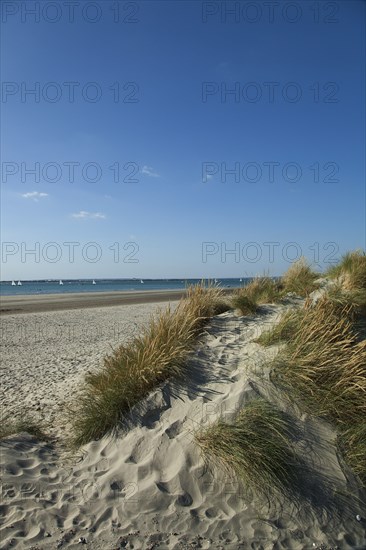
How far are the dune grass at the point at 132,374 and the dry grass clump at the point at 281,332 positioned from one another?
1.21m

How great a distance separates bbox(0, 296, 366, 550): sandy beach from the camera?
12.1 ft

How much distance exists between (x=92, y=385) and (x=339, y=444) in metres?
3.40

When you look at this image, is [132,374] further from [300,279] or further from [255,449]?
[300,279]

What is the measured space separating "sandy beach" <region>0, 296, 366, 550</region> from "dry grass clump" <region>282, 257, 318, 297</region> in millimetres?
5800

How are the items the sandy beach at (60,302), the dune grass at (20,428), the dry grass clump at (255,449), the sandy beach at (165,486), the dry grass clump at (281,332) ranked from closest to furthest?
the sandy beach at (165,486), the dry grass clump at (255,449), the dune grass at (20,428), the dry grass clump at (281,332), the sandy beach at (60,302)

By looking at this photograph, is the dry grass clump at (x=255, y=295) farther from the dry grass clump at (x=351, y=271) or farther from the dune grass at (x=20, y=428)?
the dune grass at (x=20, y=428)

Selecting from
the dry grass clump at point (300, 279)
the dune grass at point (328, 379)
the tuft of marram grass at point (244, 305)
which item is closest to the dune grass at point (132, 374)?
the dune grass at point (328, 379)

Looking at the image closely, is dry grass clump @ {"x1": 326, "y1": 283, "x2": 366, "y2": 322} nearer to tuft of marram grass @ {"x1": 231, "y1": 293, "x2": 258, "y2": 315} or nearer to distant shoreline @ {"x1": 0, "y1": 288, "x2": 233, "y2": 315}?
tuft of marram grass @ {"x1": 231, "y1": 293, "x2": 258, "y2": 315}

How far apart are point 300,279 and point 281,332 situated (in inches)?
260

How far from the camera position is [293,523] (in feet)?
12.7

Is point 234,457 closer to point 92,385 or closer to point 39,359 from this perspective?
point 92,385

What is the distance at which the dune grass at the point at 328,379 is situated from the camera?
514 centimetres

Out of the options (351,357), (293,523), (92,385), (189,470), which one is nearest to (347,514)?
(293,523)

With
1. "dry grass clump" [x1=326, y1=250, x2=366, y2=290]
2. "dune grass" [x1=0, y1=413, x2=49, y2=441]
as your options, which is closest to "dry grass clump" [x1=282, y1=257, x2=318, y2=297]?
"dry grass clump" [x1=326, y1=250, x2=366, y2=290]
